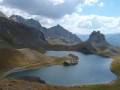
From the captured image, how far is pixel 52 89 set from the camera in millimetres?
79875

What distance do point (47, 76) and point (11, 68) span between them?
3172cm

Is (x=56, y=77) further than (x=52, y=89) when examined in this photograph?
Yes

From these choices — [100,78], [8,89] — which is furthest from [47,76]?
[8,89]

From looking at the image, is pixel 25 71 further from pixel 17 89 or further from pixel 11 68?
pixel 17 89

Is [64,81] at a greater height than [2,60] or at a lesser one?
lesser

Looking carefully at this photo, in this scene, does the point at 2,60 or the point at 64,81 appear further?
the point at 2,60

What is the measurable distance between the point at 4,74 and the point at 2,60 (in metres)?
24.8

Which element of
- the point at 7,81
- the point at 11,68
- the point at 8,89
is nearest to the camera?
the point at 8,89

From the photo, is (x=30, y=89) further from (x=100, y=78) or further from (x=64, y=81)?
(x=100, y=78)

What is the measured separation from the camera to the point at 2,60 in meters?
192

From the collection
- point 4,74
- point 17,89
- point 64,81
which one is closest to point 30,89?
point 17,89

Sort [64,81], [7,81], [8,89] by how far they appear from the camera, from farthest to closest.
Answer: [64,81], [7,81], [8,89]

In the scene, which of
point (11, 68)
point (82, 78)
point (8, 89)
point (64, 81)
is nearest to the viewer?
point (8, 89)

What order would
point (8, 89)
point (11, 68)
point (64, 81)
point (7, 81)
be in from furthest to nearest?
point (11, 68) → point (64, 81) → point (7, 81) → point (8, 89)
